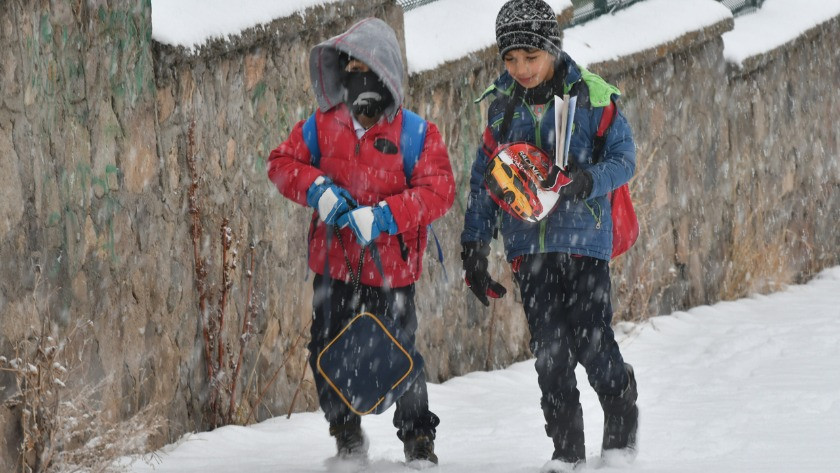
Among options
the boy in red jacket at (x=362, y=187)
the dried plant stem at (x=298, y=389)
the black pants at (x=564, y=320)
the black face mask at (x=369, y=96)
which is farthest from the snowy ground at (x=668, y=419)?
the black face mask at (x=369, y=96)

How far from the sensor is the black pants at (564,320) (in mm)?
3672

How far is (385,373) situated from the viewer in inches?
143

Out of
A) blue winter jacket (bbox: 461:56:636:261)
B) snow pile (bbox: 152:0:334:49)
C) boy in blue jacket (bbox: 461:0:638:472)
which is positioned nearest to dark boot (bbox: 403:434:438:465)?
boy in blue jacket (bbox: 461:0:638:472)

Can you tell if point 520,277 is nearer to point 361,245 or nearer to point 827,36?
point 361,245

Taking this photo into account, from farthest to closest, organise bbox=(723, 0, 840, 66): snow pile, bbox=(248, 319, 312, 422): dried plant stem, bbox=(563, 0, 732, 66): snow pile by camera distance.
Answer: bbox=(723, 0, 840, 66): snow pile, bbox=(563, 0, 732, 66): snow pile, bbox=(248, 319, 312, 422): dried plant stem

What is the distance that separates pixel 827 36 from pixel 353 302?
666cm

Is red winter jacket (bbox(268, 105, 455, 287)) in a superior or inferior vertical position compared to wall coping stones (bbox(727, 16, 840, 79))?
inferior

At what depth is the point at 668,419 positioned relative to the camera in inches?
194

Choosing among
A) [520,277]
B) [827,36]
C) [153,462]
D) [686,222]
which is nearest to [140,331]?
[153,462]

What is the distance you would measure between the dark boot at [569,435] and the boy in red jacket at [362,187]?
1.42ft

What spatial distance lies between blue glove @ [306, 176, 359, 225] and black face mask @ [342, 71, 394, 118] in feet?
0.87

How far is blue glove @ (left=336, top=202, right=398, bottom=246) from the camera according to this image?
3551mm

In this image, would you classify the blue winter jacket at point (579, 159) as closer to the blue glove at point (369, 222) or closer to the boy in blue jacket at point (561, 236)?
the boy in blue jacket at point (561, 236)

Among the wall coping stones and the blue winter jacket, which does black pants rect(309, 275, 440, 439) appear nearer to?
the blue winter jacket
